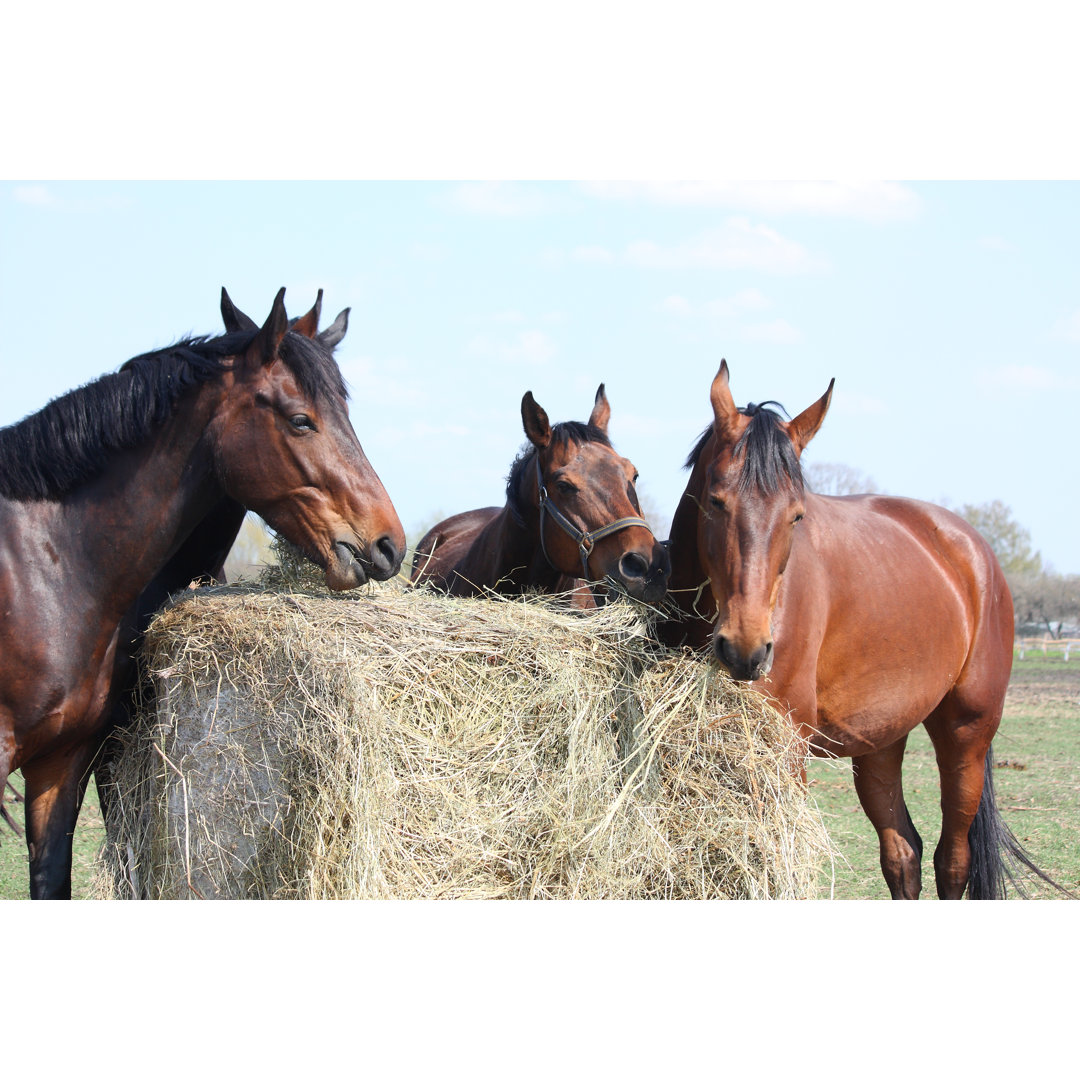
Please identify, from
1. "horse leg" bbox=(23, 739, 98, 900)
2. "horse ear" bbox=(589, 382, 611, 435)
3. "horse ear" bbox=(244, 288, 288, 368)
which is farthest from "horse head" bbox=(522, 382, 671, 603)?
"horse leg" bbox=(23, 739, 98, 900)

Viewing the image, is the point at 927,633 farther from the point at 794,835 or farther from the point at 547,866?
the point at 547,866

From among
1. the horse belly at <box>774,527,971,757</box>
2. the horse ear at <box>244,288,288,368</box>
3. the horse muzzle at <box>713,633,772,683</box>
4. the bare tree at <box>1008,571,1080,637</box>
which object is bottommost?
the bare tree at <box>1008,571,1080,637</box>

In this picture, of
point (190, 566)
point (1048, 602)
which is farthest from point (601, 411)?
Result: point (1048, 602)

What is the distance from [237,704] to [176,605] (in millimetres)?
483

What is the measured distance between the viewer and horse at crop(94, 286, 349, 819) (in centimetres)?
345

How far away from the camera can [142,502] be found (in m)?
3.22

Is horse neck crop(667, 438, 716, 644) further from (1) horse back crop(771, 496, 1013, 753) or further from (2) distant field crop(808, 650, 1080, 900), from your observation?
(2) distant field crop(808, 650, 1080, 900)

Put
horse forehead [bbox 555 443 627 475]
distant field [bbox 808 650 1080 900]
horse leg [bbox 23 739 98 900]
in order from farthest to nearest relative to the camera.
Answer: distant field [bbox 808 650 1080 900] → horse forehead [bbox 555 443 627 475] → horse leg [bbox 23 739 98 900]

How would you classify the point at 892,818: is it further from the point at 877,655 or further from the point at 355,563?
the point at 355,563

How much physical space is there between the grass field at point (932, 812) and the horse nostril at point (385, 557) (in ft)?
5.54

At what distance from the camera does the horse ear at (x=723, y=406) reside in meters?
3.45

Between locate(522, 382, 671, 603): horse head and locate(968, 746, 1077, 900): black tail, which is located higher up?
locate(522, 382, 671, 603): horse head

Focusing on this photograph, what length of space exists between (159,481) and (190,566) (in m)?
0.63

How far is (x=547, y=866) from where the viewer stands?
3270 mm
